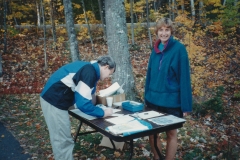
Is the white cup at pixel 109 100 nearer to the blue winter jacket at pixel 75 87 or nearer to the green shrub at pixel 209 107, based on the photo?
the blue winter jacket at pixel 75 87

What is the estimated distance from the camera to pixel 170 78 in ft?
12.5

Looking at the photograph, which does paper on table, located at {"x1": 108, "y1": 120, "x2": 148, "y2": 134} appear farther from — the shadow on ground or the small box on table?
the shadow on ground

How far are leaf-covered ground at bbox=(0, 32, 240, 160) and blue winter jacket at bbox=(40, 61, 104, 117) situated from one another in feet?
5.50

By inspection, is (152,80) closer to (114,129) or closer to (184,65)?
(184,65)

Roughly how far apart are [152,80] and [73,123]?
3.43 meters

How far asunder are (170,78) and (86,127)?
10.9 ft

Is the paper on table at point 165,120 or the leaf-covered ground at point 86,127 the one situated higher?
the paper on table at point 165,120

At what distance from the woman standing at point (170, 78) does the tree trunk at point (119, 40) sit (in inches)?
76.2

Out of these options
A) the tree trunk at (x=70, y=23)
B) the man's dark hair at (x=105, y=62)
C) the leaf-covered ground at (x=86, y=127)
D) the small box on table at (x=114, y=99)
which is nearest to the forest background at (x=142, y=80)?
the leaf-covered ground at (x=86, y=127)

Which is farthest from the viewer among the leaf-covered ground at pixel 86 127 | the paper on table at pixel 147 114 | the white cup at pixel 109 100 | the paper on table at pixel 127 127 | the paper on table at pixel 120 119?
the leaf-covered ground at pixel 86 127

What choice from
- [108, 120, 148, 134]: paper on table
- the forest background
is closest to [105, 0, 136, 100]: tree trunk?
the forest background

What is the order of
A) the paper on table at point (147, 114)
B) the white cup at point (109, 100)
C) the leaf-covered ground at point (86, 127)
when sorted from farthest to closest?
the leaf-covered ground at point (86, 127) → the white cup at point (109, 100) → the paper on table at point (147, 114)

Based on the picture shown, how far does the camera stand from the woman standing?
12.1ft

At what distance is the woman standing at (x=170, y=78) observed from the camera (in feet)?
12.1
